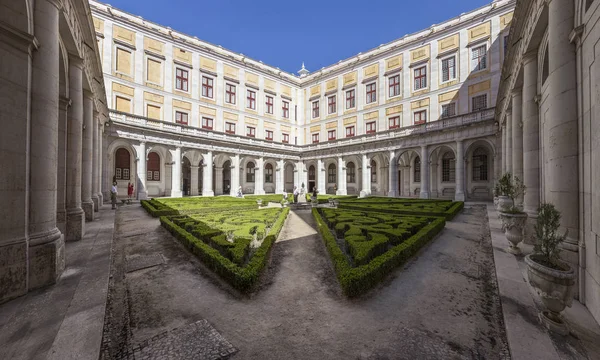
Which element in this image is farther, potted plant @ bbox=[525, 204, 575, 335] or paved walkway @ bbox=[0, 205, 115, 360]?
potted plant @ bbox=[525, 204, 575, 335]

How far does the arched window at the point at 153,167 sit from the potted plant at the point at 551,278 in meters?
30.7

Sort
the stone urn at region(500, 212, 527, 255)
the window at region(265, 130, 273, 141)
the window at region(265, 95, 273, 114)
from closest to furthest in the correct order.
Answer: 1. the stone urn at region(500, 212, 527, 255)
2. the window at region(265, 130, 273, 141)
3. the window at region(265, 95, 273, 114)

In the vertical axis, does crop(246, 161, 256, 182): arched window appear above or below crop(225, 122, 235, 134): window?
below

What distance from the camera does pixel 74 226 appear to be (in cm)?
802

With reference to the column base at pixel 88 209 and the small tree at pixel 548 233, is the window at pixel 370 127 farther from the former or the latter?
the small tree at pixel 548 233

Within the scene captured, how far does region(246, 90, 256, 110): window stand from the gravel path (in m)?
Answer: 30.3

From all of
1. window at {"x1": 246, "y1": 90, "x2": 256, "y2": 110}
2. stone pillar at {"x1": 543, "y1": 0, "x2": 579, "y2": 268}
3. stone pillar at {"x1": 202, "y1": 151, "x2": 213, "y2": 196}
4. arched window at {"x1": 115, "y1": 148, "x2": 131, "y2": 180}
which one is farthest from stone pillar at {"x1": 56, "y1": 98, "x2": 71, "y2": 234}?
window at {"x1": 246, "y1": 90, "x2": 256, "y2": 110}

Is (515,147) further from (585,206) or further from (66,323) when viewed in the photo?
(66,323)

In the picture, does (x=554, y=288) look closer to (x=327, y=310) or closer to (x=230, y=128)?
(x=327, y=310)

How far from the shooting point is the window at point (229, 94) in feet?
104

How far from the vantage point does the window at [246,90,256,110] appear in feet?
111

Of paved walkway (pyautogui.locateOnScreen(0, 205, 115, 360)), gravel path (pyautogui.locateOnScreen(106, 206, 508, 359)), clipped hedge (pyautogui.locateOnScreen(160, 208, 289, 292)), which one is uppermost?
clipped hedge (pyautogui.locateOnScreen(160, 208, 289, 292))

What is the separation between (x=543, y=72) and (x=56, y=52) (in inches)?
551

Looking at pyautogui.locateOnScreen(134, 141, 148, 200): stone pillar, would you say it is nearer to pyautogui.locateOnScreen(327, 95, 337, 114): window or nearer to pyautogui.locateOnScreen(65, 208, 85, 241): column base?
pyautogui.locateOnScreen(65, 208, 85, 241): column base
